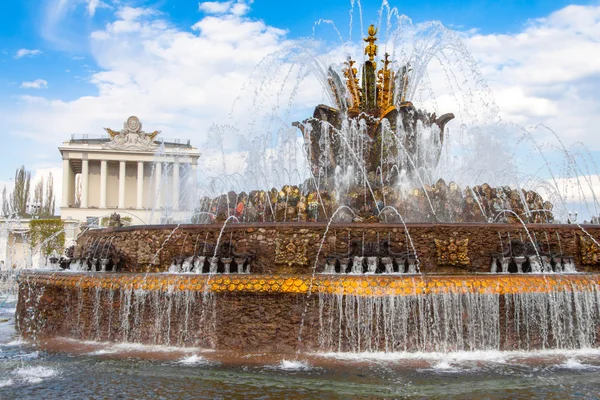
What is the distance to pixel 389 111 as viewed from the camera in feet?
46.9

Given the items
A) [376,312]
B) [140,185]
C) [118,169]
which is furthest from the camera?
[118,169]

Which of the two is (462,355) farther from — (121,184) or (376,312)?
(121,184)

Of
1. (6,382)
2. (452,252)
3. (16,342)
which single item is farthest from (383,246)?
(16,342)

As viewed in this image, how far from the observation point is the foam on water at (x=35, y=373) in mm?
6406

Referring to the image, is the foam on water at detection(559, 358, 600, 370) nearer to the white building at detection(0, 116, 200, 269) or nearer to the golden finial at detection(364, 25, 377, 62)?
the golden finial at detection(364, 25, 377, 62)

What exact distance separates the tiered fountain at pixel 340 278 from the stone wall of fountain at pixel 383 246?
0.8 inches

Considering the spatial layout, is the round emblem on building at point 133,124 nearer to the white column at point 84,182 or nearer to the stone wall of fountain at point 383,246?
the white column at point 84,182

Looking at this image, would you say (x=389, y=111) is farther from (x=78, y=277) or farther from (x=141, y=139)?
(x=141, y=139)

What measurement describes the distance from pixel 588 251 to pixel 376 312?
4.48m

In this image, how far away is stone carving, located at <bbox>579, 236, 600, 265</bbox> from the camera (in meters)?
9.77

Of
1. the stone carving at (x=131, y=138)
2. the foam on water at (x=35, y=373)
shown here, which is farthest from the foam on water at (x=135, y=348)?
the stone carving at (x=131, y=138)

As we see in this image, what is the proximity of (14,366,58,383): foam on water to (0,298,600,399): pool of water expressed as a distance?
1cm

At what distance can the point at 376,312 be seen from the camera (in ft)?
25.1

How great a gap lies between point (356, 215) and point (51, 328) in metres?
6.20
